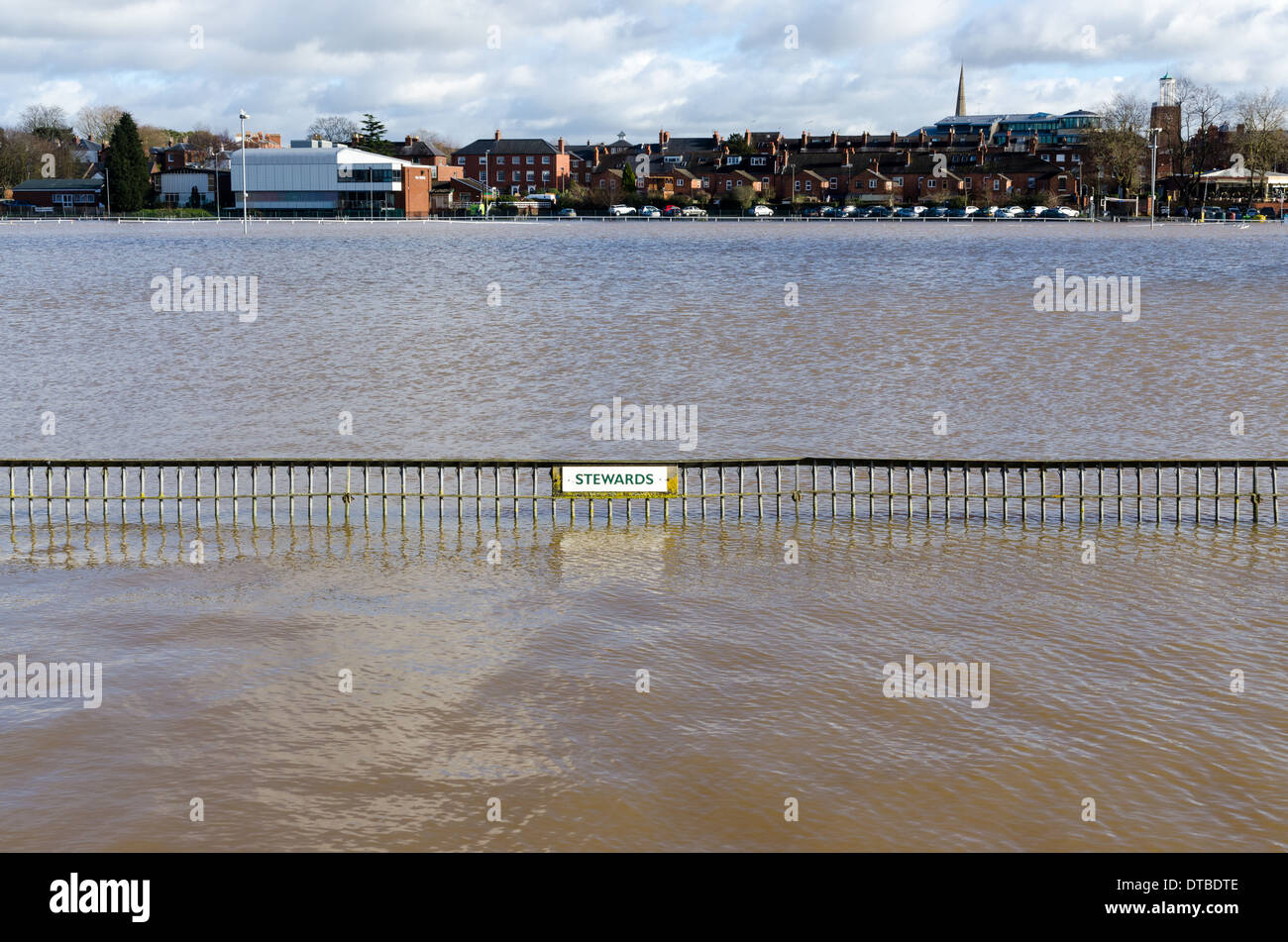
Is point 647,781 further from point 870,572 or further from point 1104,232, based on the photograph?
point 1104,232

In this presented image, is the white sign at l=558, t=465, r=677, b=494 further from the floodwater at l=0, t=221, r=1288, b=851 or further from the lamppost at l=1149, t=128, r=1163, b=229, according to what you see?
the lamppost at l=1149, t=128, r=1163, b=229

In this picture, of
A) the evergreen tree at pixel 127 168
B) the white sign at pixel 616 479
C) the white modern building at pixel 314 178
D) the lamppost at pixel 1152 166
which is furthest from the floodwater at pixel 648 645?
the evergreen tree at pixel 127 168

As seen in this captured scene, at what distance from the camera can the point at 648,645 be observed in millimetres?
17438

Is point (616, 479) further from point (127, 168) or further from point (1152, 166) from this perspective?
point (127, 168)

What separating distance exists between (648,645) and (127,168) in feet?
554

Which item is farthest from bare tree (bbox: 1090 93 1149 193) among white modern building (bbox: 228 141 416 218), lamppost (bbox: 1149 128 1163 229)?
white modern building (bbox: 228 141 416 218)

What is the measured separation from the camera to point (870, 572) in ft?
68.8

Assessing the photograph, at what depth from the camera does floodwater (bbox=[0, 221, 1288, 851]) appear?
41.7ft

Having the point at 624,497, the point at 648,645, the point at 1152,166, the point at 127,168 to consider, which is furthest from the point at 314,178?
the point at 648,645

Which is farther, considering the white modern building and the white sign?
the white modern building

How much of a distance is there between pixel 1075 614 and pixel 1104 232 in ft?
406

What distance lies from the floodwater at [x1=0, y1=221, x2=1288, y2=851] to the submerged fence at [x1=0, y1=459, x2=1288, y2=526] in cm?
61

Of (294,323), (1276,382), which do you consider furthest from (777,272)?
(1276,382)

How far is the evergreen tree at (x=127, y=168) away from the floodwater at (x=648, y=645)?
131887mm
